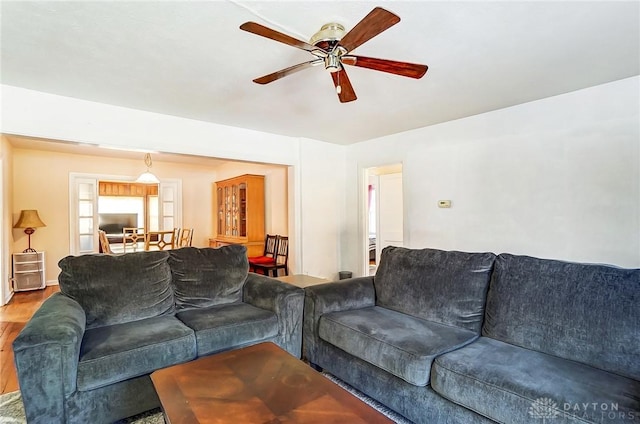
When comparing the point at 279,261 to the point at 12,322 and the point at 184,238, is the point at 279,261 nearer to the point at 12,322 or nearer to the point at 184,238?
the point at 184,238

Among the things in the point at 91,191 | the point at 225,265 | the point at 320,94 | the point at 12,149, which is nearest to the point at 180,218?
the point at 91,191

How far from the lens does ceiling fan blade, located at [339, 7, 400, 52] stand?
1473 mm

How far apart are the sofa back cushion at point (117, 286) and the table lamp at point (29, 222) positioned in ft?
13.4

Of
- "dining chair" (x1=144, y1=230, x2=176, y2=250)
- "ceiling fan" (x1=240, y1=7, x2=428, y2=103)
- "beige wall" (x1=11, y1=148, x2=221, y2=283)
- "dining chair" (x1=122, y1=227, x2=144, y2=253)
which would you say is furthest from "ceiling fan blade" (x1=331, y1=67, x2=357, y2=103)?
"beige wall" (x1=11, y1=148, x2=221, y2=283)

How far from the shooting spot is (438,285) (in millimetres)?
2412

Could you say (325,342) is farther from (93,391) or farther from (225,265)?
(93,391)

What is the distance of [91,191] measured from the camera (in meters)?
6.41

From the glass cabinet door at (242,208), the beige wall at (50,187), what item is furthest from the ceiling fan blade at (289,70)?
the beige wall at (50,187)

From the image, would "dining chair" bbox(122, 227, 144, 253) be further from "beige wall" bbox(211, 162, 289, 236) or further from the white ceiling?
the white ceiling

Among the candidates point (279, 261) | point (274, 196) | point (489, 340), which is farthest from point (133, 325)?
point (274, 196)

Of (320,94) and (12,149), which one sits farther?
(12,149)

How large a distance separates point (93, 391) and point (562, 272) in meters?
2.73

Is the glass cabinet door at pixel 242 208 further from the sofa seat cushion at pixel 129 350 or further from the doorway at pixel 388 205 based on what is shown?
the sofa seat cushion at pixel 129 350

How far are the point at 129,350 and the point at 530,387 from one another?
2.07m
